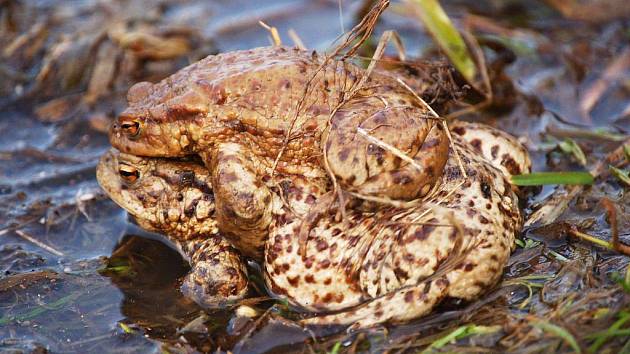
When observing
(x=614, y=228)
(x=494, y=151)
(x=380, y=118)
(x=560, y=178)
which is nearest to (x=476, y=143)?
(x=494, y=151)

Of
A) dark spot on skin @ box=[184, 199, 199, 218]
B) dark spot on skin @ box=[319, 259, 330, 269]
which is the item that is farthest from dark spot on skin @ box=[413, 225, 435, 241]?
dark spot on skin @ box=[184, 199, 199, 218]

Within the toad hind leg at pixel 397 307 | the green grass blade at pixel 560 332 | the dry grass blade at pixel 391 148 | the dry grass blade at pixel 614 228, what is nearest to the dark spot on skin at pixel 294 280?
the toad hind leg at pixel 397 307

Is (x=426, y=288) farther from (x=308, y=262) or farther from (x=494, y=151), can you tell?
(x=494, y=151)

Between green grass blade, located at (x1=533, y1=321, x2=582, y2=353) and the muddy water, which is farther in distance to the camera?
the muddy water

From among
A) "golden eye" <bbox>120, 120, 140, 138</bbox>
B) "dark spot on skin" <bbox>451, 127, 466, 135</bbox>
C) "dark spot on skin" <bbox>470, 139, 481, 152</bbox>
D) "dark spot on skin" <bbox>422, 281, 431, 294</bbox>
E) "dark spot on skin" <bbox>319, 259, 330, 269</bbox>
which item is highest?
"golden eye" <bbox>120, 120, 140, 138</bbox>

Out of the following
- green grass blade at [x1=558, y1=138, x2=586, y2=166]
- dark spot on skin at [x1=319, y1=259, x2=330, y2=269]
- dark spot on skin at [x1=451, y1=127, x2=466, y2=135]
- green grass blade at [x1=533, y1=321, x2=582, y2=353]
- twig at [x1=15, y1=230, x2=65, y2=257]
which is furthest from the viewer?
green grass blade at [x1=558, y1=138, x2=586, y2=166]

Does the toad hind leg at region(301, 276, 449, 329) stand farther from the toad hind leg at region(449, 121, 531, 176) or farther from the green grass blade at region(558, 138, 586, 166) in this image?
the green grass blade at region(558, 138, 586, 166)
